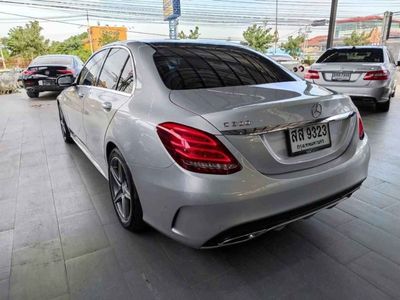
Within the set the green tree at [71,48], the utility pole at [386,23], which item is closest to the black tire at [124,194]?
the utility pole at [386,23]

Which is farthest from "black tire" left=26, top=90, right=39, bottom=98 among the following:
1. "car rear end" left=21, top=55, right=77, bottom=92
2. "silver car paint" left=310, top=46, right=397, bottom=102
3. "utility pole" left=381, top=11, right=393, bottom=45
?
"utility pole" left=381, top=11, right=393, bottom=45

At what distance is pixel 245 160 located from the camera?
1494 millimetres

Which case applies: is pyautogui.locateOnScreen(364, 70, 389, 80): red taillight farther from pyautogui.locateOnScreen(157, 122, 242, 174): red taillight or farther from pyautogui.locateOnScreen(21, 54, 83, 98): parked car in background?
pyautogui.locateOnScreen(21, 54, 83, 98): parked car in background

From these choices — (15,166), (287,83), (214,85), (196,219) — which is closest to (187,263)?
(196,219)

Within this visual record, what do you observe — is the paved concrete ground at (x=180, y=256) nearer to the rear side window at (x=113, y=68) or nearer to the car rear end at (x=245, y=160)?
the car rear end at (x=245, y=160)

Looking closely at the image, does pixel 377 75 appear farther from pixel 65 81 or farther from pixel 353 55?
pixel 65 81

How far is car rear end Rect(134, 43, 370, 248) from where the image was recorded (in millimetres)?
1474

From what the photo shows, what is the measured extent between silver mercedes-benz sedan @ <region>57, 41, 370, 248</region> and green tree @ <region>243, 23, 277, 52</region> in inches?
1233

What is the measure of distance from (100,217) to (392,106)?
22.7 ft

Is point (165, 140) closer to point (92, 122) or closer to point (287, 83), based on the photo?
point (287, 83)

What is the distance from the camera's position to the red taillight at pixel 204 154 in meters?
1.47

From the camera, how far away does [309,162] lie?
1685 millimetres

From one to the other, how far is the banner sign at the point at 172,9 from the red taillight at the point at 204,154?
24.6 m

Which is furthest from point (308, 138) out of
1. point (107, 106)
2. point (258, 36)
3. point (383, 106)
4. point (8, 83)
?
point (258, 36)
